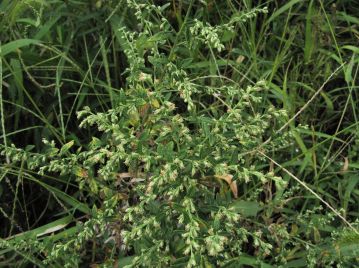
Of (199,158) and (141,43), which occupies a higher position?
(141,43)

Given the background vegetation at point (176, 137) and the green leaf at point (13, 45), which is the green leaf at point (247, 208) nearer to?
the background vegetation at point (176, 137)

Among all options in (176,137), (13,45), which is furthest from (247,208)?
(13,45)

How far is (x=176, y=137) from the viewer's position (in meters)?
1.54

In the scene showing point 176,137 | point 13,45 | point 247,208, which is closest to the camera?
point 176,137

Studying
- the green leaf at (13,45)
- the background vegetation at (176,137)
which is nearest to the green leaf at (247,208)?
the background vegetation at (176,137)

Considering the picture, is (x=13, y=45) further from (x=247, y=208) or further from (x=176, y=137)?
(x=247, y=208)

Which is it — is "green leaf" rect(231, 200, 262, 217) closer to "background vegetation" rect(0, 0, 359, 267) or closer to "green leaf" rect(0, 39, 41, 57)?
"background vegetation" rect(0, 0, 359, 267)

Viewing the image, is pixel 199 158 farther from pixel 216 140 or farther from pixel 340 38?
pixel 340 38

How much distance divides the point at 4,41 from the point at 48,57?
0.17 meters

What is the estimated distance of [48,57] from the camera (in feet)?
7.37

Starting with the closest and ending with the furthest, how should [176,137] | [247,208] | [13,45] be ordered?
[176,137], [247,208], [13,45]

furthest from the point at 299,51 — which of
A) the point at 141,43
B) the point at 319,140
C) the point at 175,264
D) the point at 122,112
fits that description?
the point at 175,264

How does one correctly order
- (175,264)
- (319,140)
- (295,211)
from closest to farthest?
(175,264) → (295,211) → (319,140)

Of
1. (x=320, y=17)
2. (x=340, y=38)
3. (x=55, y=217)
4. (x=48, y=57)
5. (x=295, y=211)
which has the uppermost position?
(x=48, y=57)
